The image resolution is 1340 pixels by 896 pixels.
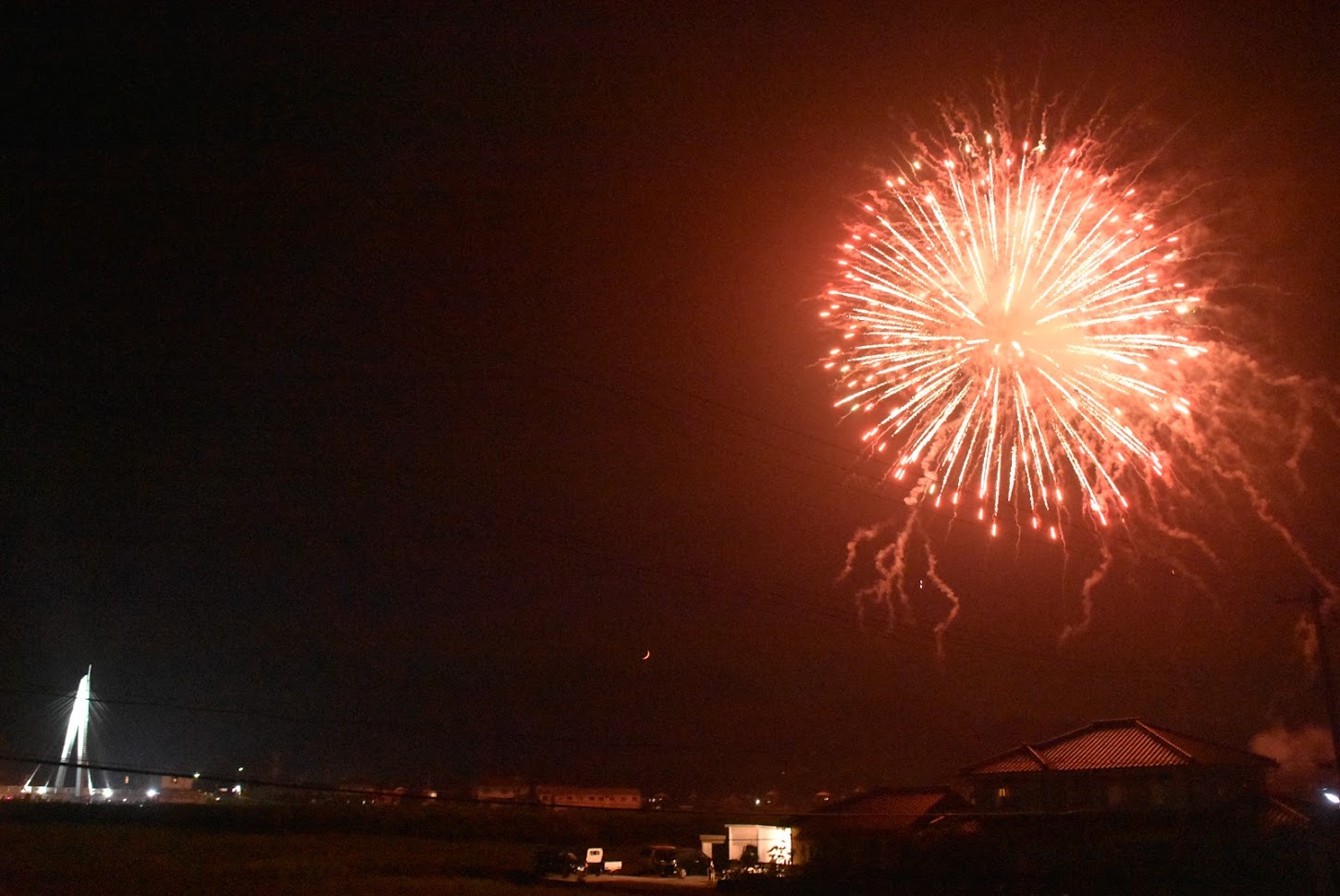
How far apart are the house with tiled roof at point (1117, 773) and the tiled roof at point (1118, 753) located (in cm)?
4

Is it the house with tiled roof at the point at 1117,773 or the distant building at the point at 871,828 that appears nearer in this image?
the distant building at the point at 871,828

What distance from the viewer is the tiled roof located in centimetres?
4106

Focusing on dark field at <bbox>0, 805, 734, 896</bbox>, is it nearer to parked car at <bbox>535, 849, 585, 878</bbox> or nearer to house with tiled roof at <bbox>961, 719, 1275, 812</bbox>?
parked car at <bbox>535, 849, 585, 878</bbox>

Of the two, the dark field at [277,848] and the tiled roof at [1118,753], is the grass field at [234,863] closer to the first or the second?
the dark field at [277,848]

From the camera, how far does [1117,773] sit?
134ft

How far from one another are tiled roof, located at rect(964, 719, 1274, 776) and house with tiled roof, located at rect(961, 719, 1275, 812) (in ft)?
0.13

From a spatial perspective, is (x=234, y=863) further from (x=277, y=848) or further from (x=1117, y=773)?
(x=1117, y=773)

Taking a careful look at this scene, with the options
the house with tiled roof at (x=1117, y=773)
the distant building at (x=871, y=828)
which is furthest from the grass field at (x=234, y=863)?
the house with tiled roof at (x=1117, y=773)

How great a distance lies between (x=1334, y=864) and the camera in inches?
1213

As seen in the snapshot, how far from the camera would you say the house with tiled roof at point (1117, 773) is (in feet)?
132

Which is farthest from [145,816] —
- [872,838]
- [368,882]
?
[872,838]

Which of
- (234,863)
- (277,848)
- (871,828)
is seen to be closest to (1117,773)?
(871,828)

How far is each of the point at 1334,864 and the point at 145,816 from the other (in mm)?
37250

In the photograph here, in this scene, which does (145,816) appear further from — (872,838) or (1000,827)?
(1000,827)
